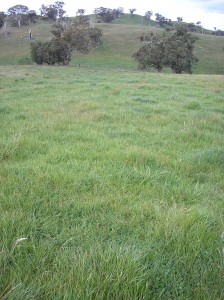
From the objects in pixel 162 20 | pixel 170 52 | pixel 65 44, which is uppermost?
pixel 162 20

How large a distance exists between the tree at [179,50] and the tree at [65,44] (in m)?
14.6

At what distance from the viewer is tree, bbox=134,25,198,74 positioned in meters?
55.2

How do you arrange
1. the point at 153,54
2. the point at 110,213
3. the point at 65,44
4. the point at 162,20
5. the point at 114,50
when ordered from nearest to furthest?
the point at 110,213
the point at 153,54
the point at 65,44
the point at 114,50
the point at 162,20

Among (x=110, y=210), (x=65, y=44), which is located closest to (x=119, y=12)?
(x=65, y=44)

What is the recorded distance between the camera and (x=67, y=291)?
2566mm

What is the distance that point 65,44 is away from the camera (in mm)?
57344

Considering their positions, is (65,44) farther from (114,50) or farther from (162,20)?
(162,20)

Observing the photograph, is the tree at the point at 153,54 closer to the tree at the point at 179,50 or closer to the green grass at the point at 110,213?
the tree at the point at 179,50

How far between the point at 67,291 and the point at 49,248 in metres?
0.69

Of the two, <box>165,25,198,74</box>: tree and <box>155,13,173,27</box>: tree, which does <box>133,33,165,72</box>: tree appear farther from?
<box>155,13,173,27</box>: tree

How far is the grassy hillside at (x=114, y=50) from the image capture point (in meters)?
72.4

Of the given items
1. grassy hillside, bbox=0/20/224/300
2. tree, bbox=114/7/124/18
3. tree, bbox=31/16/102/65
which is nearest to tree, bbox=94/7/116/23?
tree, bbox=114/7/124/18

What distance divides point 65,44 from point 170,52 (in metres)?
19.4

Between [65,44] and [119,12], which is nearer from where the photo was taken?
[65,44]
